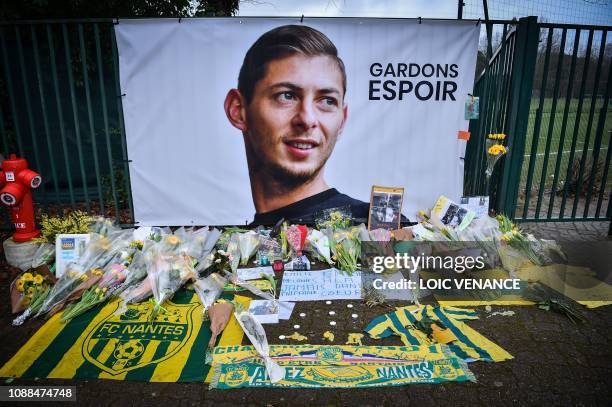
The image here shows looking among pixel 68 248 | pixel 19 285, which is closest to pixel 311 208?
pixel 68 248

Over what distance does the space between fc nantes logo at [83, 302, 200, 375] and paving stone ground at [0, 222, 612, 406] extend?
21 centimetres

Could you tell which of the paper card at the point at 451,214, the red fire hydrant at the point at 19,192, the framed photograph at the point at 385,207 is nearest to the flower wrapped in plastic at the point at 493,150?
the paper card at the point at 451,214

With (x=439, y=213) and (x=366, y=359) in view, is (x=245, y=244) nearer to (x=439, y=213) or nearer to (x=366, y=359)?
(x=366, y=359)

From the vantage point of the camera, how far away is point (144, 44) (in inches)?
184

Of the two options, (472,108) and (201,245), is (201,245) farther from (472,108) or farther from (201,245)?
(472,108)

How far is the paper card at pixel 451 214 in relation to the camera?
468 centimetres

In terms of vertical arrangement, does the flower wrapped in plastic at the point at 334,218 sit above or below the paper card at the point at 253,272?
above

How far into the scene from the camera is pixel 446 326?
3.25 metres

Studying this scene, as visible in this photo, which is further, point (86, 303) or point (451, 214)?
point (451, 214)

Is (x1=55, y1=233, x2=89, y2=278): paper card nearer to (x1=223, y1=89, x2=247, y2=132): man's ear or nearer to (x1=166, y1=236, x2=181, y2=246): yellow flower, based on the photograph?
(x1=166, y1=236, x2=181, y2=246): yellow flower

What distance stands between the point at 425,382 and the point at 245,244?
8.10 ft

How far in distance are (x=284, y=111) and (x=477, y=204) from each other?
8.69 feet

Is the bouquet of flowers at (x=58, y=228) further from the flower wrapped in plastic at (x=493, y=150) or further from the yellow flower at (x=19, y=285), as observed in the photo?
the flower wrapped in plastic at (x=493, y=150)

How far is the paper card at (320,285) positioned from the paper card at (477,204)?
177 centimetres
